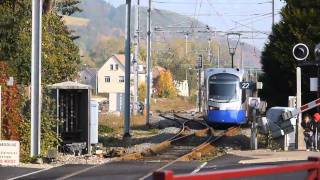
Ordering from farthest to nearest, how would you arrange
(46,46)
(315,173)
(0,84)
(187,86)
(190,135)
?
(187,86)
(190,135)
(46,46)
(0,84)
(315,173)

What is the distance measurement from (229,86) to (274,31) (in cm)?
477

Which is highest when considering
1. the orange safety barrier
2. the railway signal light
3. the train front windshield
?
the railway signal light

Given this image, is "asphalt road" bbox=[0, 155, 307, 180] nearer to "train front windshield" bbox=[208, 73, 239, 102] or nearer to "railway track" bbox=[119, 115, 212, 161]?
"railway track" bbox=[119, 115, 212, 161]

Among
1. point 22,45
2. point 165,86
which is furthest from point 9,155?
point 165,86

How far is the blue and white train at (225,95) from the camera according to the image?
38281 mm

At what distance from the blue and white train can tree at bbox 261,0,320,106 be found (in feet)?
6.50

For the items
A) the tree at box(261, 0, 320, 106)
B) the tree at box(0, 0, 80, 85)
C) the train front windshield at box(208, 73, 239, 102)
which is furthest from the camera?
the train front windshield at box(208, 73, 239, 102)

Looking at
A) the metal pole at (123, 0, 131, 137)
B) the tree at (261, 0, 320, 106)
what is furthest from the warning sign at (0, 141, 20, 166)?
the tree at (261, 0, 320, 106)

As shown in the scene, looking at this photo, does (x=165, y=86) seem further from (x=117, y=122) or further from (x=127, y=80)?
(x=127, y=80)

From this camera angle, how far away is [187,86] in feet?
554

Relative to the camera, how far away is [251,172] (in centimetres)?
583

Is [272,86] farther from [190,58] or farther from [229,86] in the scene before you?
[190,58]

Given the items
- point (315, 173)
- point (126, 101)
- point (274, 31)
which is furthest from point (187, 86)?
point (315, 173)

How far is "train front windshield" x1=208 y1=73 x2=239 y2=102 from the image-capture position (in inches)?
1506
